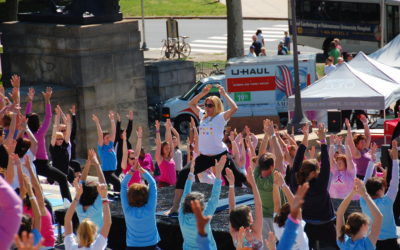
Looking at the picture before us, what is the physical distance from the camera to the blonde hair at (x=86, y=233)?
304 inches

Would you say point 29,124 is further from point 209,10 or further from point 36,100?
point 209,10

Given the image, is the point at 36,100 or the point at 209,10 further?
the point at 209,10

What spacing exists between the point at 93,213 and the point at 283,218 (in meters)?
2.13

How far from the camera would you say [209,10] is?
2012 inches

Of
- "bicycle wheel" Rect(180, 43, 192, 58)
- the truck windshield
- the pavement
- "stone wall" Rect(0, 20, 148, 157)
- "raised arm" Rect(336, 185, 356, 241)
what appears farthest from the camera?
the pavement

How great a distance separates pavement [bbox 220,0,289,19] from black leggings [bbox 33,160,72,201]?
119 feet

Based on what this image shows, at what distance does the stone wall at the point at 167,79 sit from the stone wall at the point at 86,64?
4.91m

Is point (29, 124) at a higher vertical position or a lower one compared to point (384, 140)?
higher

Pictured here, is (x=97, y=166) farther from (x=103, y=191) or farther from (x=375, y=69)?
(x=375, y=69)

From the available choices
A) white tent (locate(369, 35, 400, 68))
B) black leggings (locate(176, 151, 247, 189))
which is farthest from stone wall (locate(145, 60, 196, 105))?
black leggings (locate(176, 151, 247, 189))

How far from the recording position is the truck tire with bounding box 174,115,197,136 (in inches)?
948

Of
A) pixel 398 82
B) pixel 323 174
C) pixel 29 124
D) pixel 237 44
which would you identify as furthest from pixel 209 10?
pixel 323 174

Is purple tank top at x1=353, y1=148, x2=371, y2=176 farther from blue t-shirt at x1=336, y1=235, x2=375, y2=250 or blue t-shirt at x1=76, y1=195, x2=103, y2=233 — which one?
blue t-shirt at x1=76, y1=195, x2=103, y2=233

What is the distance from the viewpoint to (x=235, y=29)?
108 ft
